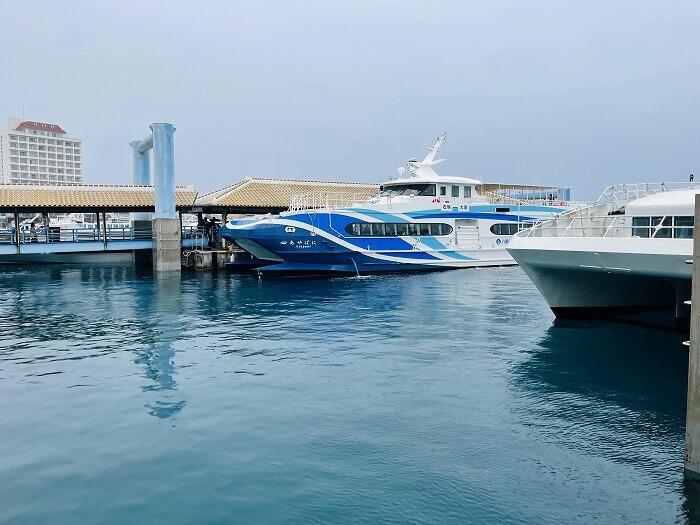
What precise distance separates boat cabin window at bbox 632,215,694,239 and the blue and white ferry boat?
19970 millimetres

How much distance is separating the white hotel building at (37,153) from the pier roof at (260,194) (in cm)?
12162

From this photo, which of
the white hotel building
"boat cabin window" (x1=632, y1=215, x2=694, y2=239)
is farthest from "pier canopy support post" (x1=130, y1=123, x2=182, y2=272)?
the white hotel building

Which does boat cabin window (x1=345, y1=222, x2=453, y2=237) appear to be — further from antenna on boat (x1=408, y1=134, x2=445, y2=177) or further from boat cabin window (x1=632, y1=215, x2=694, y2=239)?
boat cabin window (x1=632, y1=215, x2=694, y2=239)

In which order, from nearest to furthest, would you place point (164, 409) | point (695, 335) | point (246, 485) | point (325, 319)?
point (695, 335) → point (246, 485) → point (164, 409) → point (325, 319)

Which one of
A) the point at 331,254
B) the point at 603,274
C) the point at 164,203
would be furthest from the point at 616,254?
the point at 164,203

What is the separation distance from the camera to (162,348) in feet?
55.8

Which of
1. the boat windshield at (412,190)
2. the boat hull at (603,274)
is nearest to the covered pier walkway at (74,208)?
the boat windshield at (412,190)

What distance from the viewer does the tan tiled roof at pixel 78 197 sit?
130ft

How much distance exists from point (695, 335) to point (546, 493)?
284 centimetres

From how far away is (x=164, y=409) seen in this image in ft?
38.2

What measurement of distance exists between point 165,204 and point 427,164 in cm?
1742

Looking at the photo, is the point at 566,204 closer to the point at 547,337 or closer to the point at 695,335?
the point at 547,337

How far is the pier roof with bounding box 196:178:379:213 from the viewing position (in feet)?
148

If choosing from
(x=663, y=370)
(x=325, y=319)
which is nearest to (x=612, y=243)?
(x=663, y=370)
